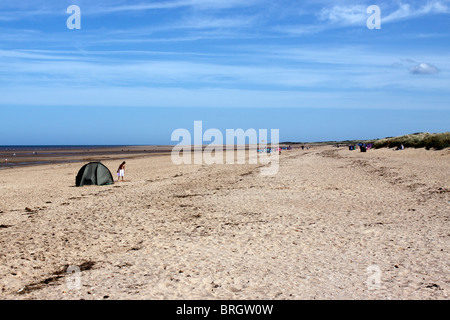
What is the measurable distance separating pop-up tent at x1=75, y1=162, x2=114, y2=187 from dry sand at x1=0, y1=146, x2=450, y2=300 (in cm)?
557

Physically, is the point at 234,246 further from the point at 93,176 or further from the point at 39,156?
the point at 39,156

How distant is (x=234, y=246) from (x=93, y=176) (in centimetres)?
1459

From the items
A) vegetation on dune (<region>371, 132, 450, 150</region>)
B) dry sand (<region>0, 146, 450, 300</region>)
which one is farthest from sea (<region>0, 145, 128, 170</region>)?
vegetation on dune (<region>371, 132, 450, 150</region>)

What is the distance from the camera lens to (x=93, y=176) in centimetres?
2056

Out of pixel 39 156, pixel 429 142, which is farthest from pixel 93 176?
pixel 39 156

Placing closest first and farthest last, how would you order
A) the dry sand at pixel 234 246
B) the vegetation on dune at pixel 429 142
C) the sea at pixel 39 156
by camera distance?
the dry sand at pixel 234 246
the vegetation on dune at pixel 429 142
the sea at pixel 39 156

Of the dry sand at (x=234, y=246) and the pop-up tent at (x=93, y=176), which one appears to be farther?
the pop-up tent at (x=93, y=176)

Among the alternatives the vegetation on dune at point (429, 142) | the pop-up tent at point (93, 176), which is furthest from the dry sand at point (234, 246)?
the vegetation on dune at point (429, 142)

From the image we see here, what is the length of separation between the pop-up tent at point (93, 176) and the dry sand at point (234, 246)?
557 cm

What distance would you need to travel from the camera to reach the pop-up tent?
803 inches

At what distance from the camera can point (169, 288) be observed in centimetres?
560

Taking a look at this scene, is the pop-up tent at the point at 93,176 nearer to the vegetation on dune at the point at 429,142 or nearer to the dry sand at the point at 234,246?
the dry sand at the point at 234,246

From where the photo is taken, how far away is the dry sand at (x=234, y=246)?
5.57 m
